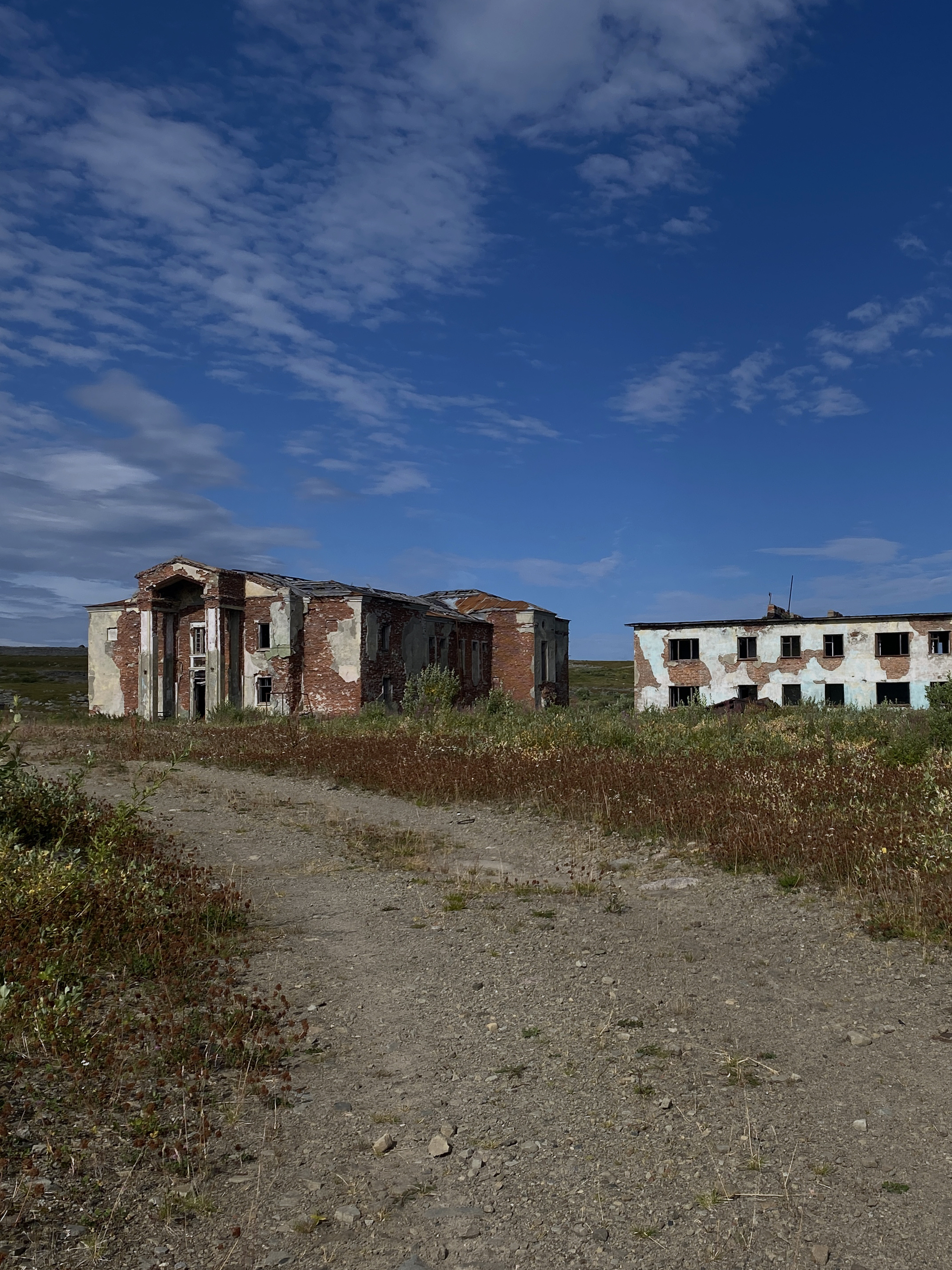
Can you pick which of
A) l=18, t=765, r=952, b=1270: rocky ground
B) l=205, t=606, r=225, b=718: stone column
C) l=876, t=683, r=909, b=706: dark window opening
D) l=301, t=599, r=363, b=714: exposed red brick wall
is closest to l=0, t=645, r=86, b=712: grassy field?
l=205, t=606, r=225, b=718: stone column

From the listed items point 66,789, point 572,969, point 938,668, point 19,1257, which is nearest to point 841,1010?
point 572,969

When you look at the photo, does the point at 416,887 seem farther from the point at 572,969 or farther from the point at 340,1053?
the point at 340,1053

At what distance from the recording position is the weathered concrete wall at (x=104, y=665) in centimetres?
3675

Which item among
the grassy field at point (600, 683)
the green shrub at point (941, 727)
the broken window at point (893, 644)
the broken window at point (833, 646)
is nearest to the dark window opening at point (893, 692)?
the broken window at point (893, 644)

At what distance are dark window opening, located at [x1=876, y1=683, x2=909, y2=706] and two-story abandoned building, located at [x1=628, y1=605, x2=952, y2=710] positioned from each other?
4 centimetres

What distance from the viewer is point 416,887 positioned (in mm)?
8750

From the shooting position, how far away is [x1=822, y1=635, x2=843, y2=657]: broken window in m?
36.8

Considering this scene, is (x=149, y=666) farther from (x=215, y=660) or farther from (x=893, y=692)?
(x=893, y=692)

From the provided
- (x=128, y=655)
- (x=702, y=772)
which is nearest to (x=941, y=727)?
(x=702, y=772)

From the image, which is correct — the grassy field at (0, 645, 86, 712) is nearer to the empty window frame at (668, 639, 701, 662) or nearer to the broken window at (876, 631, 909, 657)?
the empty window frame at (668, 639, 701, 662)

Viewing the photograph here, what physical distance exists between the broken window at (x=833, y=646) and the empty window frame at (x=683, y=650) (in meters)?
5.59

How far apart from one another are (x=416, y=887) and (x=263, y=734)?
15.1 meters

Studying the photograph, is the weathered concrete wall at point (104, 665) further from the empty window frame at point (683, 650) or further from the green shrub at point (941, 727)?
the green shrub at point (941, 727)

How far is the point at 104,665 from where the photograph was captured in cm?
3722
